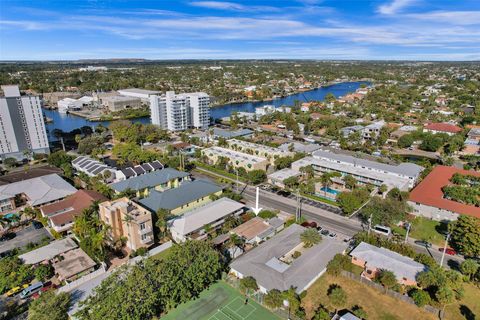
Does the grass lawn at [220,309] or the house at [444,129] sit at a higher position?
the house at [444,129]

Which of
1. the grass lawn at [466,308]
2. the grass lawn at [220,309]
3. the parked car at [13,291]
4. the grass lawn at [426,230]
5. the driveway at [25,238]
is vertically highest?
the grass lawn at [220,309]

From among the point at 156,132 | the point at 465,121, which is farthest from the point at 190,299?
the point at 465,121

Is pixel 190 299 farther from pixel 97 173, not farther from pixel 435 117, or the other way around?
pixel 435 117

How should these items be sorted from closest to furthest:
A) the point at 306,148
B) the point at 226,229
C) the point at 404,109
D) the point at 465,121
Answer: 1. the point at 226,229
2. the point at 306,148
3. the point at 465,121
4. the point at 404,109

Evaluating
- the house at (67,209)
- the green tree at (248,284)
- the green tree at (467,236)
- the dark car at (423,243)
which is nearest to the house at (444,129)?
the dark car at (423,243)

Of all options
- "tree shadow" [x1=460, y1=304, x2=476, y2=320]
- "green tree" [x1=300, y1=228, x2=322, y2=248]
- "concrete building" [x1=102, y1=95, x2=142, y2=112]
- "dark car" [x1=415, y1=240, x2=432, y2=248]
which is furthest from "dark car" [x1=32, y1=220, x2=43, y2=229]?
"concrete building" [x1=102, y1=95, x2=142, y2=112]

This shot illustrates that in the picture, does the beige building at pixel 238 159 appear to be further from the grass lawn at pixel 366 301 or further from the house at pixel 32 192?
the grass lawn at pixel 366 301

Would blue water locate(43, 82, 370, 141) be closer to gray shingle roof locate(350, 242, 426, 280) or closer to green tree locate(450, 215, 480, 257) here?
gray shingle roof locate(350, 242, 426, 280)
